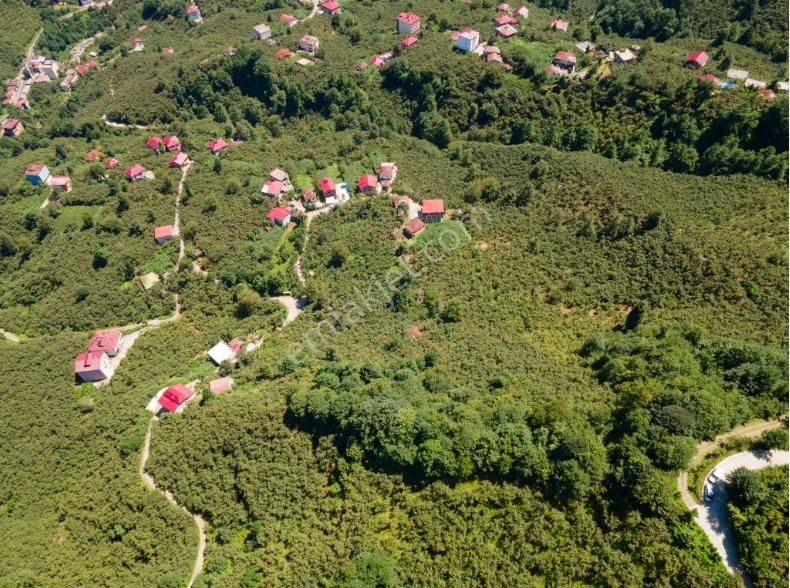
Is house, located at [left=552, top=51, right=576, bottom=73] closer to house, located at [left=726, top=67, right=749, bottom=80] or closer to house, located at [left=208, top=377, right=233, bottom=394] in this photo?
house, located at [left=726, top=67, right=749, bottom=80]

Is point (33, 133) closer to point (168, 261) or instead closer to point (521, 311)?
point (168, 261)

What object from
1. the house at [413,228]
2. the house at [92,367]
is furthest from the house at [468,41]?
the house at [92,367]

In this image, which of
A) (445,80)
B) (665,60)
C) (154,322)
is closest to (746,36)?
(665,60)

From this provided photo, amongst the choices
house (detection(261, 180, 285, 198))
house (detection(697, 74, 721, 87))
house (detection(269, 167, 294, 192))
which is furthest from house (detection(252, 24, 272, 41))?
house (detection(697, 74, 721, 87))

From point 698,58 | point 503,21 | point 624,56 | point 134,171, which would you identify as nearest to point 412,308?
point 134,171

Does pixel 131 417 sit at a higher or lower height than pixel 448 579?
lower

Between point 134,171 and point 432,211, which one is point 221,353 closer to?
point 432,211
